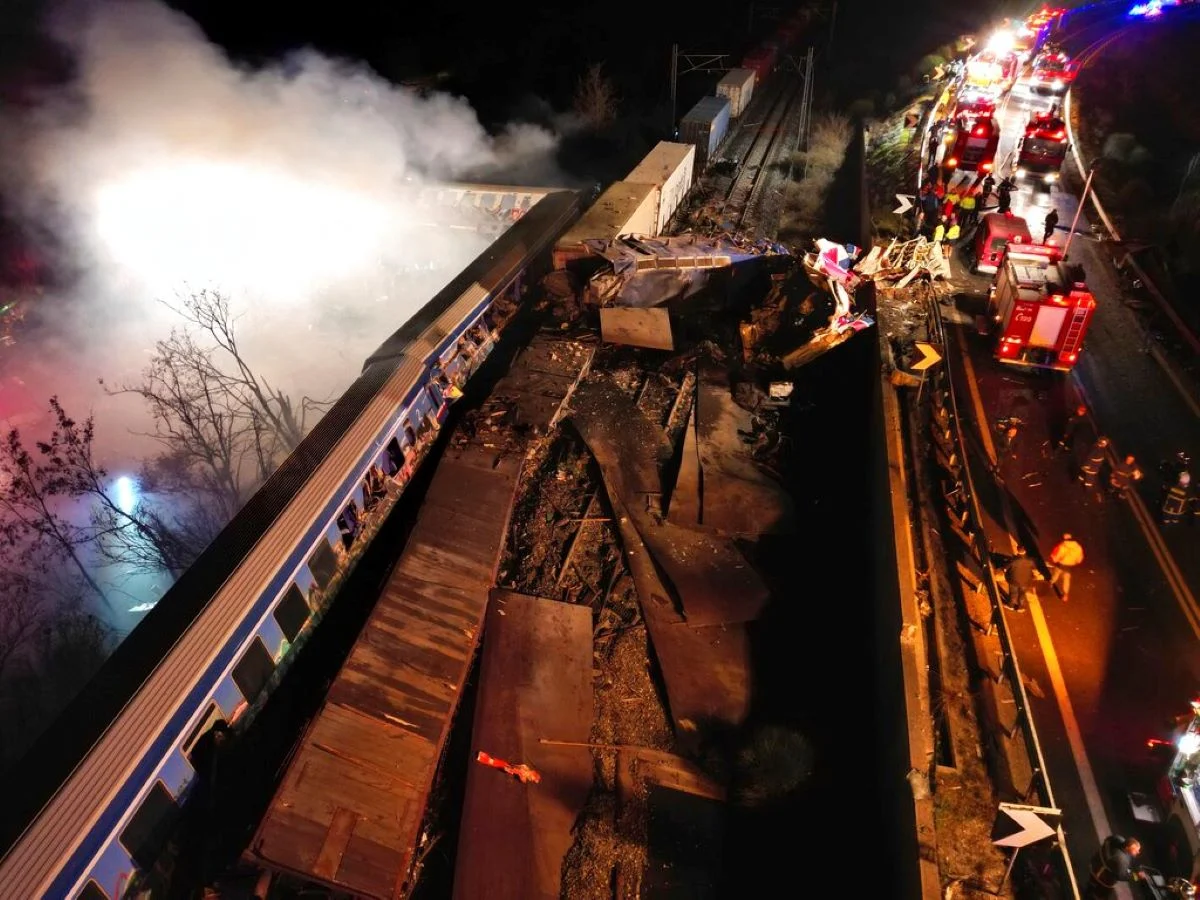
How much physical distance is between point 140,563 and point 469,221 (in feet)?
45.6

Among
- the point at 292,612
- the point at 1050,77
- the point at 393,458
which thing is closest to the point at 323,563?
the point at 292,612

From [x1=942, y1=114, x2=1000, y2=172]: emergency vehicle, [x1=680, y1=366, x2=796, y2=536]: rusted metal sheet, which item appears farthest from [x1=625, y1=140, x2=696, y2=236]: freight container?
[x1=680, y1=366, x2=796, y2=536]: rusted metal sheet

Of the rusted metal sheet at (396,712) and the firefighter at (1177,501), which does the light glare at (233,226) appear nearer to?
the rusted metal sheet at (396,712)

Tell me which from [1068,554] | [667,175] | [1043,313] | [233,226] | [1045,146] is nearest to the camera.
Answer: [1068,554]

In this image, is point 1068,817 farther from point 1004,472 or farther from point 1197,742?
point 1004,472

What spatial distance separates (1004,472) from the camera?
10.3m

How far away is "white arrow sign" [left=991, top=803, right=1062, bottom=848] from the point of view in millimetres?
5102

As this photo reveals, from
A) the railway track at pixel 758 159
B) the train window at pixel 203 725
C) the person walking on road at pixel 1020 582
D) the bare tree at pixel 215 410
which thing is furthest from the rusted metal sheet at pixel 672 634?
the bare tree at pixel 215 410

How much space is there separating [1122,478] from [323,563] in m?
10.7

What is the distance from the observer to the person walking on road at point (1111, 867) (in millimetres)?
5523

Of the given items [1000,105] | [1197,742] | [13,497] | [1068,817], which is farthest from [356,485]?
[1000,105]

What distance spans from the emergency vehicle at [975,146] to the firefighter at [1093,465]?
31.9 feet

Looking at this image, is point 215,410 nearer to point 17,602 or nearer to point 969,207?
point 17,602

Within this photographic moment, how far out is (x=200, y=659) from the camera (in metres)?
6.38
